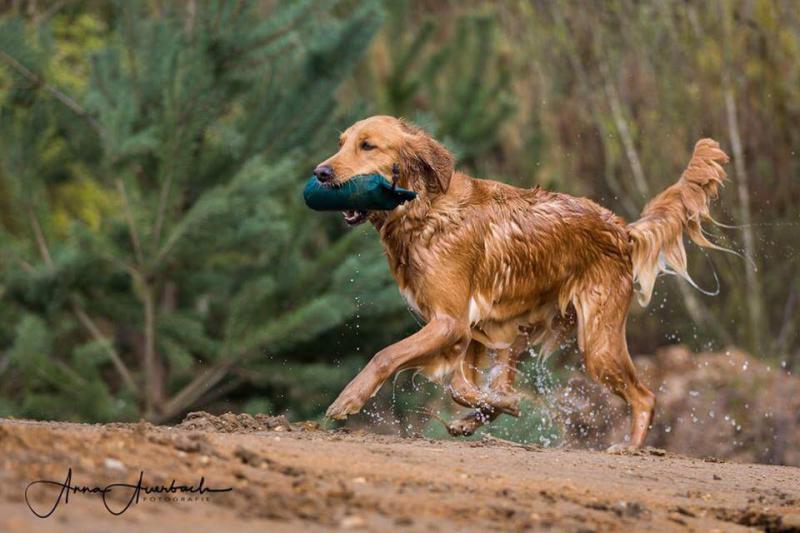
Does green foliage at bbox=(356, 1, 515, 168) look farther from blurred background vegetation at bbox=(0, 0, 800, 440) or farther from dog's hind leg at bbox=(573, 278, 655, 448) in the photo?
dog's hind leg at bbox=(573, 278, 655, 448)

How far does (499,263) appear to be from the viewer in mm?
8344

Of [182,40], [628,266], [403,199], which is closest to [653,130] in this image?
[182,40]

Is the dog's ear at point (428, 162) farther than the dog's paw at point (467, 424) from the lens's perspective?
No

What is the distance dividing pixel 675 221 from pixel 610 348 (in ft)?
3.60

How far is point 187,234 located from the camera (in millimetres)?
13148

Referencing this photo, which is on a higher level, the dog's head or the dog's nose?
the dog's head

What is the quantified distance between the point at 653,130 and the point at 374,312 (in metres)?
5.61

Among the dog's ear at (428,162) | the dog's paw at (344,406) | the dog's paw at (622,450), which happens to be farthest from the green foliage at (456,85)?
the dog's paw at (344,406)

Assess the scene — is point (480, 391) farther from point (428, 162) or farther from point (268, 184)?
point (268, 184)

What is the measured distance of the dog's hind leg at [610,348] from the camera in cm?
862

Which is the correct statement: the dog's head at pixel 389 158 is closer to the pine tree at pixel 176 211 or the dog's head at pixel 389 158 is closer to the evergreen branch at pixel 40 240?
the pine tree at pixel 176 211

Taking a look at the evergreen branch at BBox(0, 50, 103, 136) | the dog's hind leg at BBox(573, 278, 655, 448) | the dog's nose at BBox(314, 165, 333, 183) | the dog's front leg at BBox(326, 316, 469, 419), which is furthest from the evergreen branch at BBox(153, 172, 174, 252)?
the dog's front leg at BBox(326, 316, 469, 419)

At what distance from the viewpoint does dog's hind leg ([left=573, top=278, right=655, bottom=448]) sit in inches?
340

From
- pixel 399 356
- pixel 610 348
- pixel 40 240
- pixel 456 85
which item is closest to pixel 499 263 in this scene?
pixel 610 348
